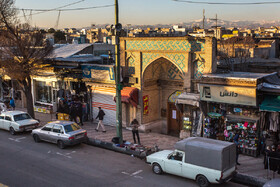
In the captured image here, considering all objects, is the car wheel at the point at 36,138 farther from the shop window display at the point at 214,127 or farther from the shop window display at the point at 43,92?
the shop window display at the point at 214,127

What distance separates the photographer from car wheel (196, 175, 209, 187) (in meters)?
11.3

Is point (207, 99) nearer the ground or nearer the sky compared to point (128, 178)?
nearer the sky

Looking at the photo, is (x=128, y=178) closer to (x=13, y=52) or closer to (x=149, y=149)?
(x=149, y=149)

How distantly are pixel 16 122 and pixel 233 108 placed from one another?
12925 millimetres

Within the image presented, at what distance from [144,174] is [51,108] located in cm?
1510

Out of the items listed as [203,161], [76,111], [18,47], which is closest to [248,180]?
[203,161]

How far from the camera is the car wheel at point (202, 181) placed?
37.2 feet

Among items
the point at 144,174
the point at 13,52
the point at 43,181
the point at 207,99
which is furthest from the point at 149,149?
the point at 13,52

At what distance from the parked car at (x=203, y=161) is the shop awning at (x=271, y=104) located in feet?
10.8

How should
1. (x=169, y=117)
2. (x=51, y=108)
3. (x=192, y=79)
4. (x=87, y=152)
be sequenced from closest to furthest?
1. (x=87, y=152)
2. (x=192, y=79)
3. (x=169, y=117)
4. (x=51, y=108)

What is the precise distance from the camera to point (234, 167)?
1173 cm

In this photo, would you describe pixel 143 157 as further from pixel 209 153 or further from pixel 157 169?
pixel 209 153

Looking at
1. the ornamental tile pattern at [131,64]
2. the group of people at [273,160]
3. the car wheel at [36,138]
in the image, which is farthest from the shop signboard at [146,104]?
the group of people at [273,160]

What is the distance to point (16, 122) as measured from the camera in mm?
19578
